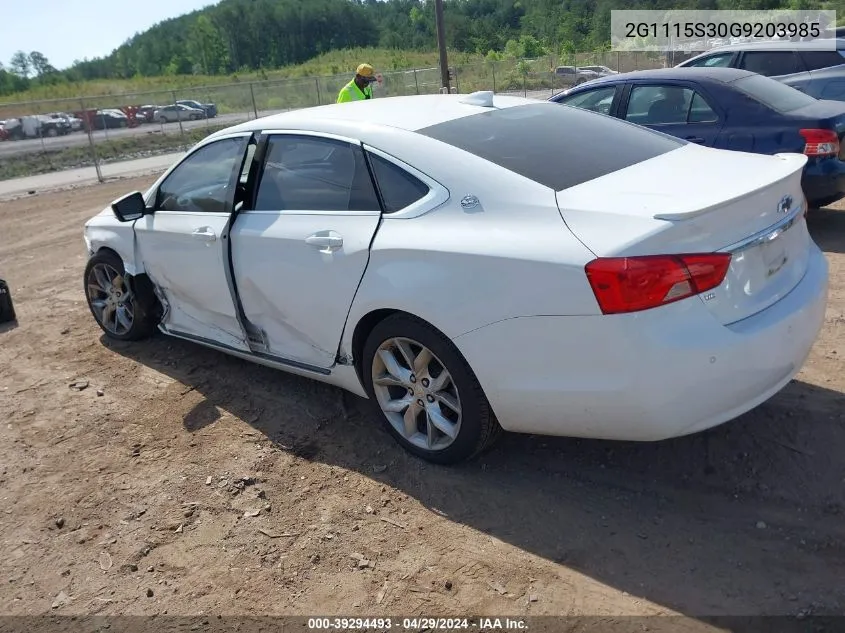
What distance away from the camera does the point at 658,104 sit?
722 centimetres

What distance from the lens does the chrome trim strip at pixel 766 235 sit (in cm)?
287

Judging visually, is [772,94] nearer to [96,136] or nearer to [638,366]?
[638,366]

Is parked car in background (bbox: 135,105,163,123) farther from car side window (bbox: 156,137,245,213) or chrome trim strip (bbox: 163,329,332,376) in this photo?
chrome trim strip (bbox: 163,329,332,376)

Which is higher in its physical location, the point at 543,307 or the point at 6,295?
the point at 543,307

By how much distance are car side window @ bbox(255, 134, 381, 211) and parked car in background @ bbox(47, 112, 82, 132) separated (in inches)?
835

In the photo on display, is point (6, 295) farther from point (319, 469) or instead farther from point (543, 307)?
point (543, 307)

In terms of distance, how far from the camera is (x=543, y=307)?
2.89 metres

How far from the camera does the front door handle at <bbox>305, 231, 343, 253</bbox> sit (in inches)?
143

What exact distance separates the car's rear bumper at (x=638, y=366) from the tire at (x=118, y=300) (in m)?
3.07

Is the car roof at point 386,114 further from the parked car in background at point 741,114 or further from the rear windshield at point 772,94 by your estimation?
the rear windshield at point 772,94

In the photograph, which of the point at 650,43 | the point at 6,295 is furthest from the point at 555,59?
the point at 6,295

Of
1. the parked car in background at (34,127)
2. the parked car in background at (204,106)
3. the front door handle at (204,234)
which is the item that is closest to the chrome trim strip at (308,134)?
the front door handle at (204,234)

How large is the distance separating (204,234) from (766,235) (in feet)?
9.95

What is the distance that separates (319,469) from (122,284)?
8.45ft
